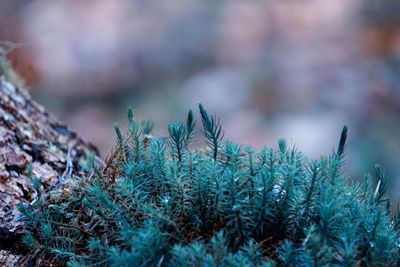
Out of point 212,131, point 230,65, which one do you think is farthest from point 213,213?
point 230,65

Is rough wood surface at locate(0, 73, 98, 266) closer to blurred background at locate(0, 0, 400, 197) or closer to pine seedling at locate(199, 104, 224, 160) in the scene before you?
pine seedling at locate(199, 104, 224, 160)

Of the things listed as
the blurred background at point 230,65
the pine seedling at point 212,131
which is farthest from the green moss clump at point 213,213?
the blurred background at point 230,65

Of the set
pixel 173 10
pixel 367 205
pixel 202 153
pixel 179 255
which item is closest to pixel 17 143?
pixel 202 153

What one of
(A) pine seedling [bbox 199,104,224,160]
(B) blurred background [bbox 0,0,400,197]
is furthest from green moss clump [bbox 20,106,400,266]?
(B) blurred background [bbox 0,0,400,197]

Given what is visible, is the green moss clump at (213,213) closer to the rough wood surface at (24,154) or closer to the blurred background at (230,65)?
the rough wood surface at (24,154)

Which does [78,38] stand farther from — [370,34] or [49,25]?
[370,34]

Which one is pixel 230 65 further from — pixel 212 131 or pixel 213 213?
pixel 213 213
